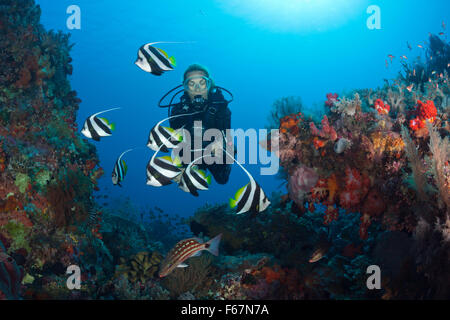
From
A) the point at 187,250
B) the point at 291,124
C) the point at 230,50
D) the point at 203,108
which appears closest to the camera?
the point at 187,250

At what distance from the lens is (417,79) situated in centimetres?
829

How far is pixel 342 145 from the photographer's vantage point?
394cm

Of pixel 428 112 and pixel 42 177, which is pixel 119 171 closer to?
pixel 42 177

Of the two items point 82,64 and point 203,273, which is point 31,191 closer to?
point 203,273

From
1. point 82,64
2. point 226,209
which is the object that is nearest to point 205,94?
point 226,209

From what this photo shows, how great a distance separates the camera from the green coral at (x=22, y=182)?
4750 mm

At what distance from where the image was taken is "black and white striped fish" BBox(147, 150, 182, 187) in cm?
293

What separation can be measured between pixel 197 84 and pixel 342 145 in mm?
4412

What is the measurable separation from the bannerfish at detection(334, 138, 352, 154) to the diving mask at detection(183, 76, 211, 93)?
13.7ft

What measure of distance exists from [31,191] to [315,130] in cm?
537

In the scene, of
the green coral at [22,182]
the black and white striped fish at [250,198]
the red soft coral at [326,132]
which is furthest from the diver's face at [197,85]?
the black and white striped fish at [250,198]

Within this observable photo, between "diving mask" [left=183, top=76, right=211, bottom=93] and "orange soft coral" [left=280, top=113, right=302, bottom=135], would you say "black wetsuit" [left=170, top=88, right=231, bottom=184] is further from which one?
"orange soft coral" [left=280, top=113, right=302, bottom=135]

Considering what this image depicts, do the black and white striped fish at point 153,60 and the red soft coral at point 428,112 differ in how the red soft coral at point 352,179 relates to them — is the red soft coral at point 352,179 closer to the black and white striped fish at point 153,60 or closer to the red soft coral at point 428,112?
the red soft coral at point 428,112

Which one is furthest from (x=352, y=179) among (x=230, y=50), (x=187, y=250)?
(x=230, y=50)
